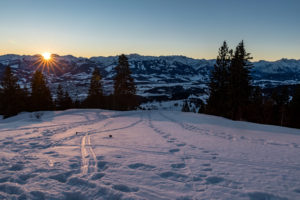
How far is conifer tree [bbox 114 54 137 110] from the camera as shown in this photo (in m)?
37.7

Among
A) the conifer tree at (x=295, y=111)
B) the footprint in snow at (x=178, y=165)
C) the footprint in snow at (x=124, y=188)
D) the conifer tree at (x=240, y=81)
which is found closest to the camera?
the footprint in snow at (x=124, y=188)

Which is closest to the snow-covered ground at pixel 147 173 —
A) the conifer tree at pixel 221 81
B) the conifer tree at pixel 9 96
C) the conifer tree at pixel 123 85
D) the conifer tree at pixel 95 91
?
the conifer tree at pixel 221 81

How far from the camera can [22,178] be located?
13.0 feet

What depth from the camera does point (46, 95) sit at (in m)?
35.0

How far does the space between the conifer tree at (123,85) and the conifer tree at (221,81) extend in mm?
17821

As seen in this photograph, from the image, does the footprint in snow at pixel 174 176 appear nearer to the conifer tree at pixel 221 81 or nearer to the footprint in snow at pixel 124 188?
the footprint in snow at pixel 124 188

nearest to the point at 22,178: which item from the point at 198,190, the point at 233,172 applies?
the point at 198,190

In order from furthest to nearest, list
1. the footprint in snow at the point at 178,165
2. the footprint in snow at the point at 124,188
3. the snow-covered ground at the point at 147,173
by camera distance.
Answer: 1. the footprint in snow at the point at 178,165
2. the footprint in snow at the point at 124,188
3. the snow-covered ground at the point at 147,173

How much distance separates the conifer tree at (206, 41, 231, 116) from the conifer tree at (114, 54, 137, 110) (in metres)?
17.8

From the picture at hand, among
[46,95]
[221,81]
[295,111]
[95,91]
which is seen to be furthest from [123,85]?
[295,111]

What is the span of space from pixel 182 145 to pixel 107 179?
4199 mm

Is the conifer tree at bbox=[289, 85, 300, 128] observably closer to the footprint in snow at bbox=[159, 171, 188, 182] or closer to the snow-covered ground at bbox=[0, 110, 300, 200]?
the snow-covered ground at bbox=[0, 110, 300, 200]

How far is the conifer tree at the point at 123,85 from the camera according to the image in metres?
37.7

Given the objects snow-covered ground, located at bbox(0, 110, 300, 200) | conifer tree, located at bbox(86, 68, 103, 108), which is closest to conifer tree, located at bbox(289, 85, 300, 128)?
snow-covered ground, located at bbox(0, 110, 300, 200)
